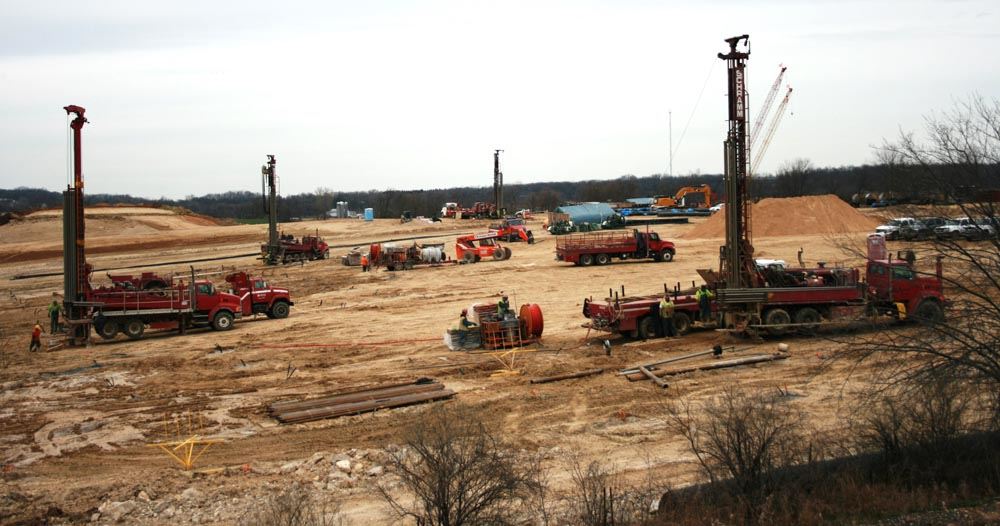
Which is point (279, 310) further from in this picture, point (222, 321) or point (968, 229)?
point (968, 229)

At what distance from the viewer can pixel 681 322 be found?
81.6 ft

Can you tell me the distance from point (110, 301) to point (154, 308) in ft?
4.57

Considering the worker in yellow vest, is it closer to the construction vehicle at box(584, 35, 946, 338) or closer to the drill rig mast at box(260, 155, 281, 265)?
the construction vehicle at box(584, 35, 946, 338)

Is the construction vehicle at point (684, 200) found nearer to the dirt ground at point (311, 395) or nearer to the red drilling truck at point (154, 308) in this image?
the dirt ground at point (311, 395)

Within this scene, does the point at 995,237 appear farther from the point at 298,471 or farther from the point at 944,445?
the point at 298,471

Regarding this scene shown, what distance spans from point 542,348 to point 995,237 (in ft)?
42.5

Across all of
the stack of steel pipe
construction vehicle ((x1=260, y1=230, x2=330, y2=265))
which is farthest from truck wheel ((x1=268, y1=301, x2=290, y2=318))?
construction vehicle ((x1=260, y1=230, x2=330, y2=265))

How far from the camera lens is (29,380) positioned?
23.1 m

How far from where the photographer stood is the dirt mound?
59156mm

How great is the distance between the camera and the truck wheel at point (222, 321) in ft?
101

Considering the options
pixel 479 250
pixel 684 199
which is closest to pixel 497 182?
pixel 684 199

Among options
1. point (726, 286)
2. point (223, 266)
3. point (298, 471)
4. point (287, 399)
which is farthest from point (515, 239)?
point (298, 471)

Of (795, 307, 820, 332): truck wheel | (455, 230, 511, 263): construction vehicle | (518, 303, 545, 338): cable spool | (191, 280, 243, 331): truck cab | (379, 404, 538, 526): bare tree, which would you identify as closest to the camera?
(379, 404, 538, 526): bare tree

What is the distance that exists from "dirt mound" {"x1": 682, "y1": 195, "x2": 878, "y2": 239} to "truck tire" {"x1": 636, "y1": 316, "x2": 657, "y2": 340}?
3631 cm
